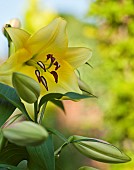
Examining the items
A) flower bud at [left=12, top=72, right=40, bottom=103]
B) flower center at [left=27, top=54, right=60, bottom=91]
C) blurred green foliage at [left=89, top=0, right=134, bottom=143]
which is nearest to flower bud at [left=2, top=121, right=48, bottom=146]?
flower bud at [left=12, top=72, right=40, bottom=103]

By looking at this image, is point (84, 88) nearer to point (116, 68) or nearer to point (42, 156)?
point (42, 156)

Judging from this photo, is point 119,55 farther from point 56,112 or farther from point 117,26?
point 56,112

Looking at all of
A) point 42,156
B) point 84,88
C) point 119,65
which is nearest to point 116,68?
point 119,65

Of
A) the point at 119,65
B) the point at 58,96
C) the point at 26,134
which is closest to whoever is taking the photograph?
the point at 26,134

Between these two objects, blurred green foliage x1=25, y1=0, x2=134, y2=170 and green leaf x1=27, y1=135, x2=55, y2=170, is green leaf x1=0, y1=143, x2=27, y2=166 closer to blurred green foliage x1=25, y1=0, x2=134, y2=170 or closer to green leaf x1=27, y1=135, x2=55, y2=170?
green leaf x1=27, y1=135, x2=55, y2=170

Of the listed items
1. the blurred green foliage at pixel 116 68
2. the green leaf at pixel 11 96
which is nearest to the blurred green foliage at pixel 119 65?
the blurred green foliage at pixel 116 68

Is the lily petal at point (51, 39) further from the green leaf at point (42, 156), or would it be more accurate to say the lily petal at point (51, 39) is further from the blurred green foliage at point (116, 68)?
the blurred green foliage at point (116, 68)

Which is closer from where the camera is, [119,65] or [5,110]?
[5,110]
